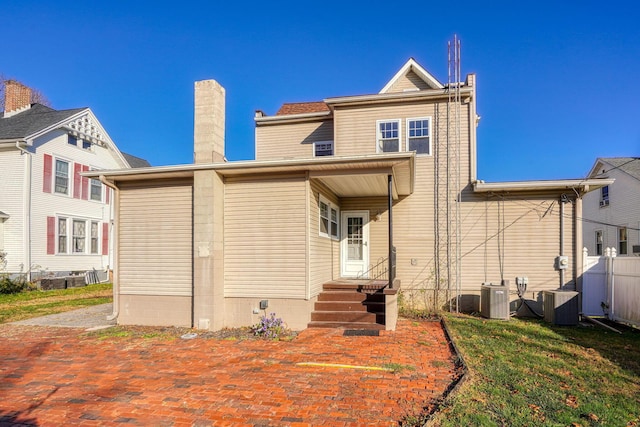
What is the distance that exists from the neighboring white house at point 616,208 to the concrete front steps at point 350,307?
488 inches

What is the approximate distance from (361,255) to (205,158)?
5.31 meters

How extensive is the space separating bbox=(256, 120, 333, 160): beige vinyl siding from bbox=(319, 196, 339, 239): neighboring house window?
3472mm

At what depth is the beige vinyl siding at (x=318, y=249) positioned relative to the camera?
824cm

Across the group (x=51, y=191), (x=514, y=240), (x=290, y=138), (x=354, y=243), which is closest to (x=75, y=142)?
(x=51, y=191)

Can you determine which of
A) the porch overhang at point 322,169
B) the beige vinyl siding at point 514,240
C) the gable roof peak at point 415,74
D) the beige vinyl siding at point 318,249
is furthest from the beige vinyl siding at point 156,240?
the gable roof peak at point 415,74

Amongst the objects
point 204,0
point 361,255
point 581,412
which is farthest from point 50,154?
point 581,412

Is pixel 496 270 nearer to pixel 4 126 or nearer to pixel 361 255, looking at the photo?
pixel 361 255

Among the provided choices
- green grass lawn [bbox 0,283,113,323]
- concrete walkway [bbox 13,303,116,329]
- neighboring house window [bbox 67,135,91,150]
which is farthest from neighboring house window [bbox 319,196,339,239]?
neighboring house window [bbox 67,135,91,150]

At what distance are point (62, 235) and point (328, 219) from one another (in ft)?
46.3

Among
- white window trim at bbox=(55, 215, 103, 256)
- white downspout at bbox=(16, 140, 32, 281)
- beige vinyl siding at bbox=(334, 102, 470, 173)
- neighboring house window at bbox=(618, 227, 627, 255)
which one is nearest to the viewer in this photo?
beige vinyl siding at bbox=(334, 102, 470, 173)

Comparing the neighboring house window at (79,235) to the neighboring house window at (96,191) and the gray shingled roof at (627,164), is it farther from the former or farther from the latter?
the gray shingled roof at (627,164)

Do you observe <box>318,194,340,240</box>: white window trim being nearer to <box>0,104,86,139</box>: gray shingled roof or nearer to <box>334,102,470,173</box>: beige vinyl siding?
<box>334,102,470,173</box>: beige vinyl siding

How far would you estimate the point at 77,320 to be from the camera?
9383mm

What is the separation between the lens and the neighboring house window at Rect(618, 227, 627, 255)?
696 inches
